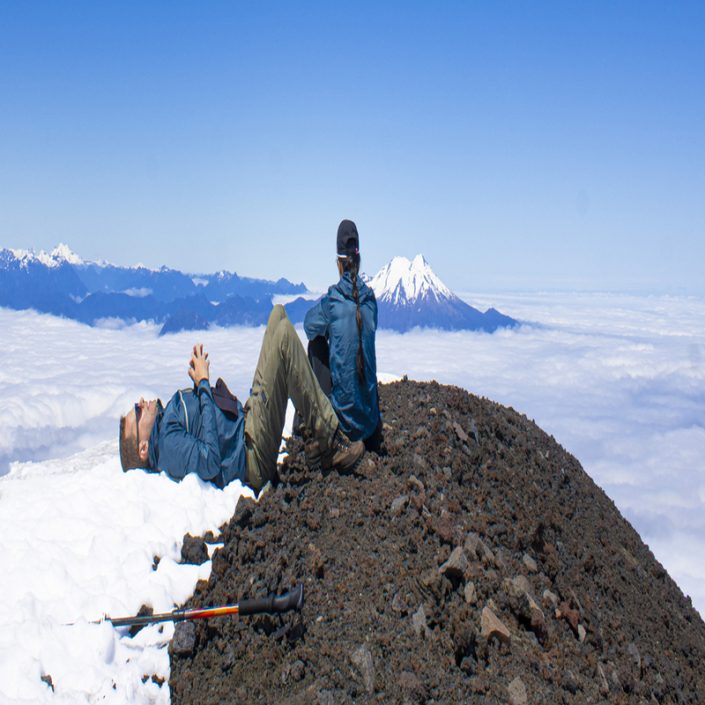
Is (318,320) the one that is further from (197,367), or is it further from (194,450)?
(194,450)

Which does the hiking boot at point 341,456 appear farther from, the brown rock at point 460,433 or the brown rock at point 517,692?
the brown rock at point 517,692

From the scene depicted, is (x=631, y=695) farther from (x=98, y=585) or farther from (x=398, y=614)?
(x=98, y=585)

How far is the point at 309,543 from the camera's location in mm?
6422

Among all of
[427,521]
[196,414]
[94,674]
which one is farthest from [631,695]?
[196,414]

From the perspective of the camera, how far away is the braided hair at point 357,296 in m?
7.61

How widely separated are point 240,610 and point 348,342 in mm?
3453

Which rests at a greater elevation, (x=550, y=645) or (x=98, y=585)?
(x=98, y=585)

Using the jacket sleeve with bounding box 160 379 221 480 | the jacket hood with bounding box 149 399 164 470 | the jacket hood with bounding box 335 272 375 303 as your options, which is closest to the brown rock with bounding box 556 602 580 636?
the jacket sleeve with bounding box 160 379 221 480

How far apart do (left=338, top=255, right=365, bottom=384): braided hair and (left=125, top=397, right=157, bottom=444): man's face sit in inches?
103

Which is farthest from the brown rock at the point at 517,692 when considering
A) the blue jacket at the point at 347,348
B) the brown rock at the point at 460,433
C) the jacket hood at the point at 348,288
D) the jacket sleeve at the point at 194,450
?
the brown rock at the point at 460,433

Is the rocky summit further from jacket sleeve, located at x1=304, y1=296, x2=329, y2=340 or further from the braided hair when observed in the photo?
jacket sleeve, located at x1=304, y1=296, x2=329, y2=340

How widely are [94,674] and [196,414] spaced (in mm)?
3188

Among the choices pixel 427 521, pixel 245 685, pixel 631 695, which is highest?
pixel 427 521

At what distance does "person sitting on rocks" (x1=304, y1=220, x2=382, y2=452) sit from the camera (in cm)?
762
